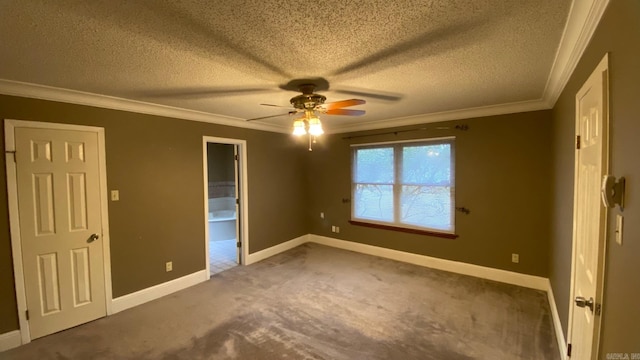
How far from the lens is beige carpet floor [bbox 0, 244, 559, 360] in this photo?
7.68 ft

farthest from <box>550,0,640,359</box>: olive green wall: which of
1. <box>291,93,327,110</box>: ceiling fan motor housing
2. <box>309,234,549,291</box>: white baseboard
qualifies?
<box>309,234,549,291</box>: white baseboard

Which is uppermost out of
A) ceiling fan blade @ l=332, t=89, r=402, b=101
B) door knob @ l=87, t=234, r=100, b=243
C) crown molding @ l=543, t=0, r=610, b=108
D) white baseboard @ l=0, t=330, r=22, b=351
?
ceiling fan blade @ l=332, t=89, r=402, b=101

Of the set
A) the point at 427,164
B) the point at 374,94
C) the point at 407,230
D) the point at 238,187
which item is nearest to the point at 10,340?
the point at 238,187

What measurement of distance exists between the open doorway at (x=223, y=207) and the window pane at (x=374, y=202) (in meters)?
2.12

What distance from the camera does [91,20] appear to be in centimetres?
143

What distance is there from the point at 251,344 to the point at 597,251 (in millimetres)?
2543

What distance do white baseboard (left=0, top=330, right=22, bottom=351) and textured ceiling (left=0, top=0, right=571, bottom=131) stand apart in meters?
2.27

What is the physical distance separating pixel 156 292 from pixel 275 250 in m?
2.01

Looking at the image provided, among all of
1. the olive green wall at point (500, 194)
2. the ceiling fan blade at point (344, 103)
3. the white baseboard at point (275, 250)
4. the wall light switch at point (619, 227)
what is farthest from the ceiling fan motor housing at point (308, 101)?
the white baseboard at point (275, 250)

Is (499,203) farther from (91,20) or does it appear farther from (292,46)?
(91,20)

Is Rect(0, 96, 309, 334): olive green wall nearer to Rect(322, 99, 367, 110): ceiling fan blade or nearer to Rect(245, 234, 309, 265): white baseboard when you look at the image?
Rect(245, 234, 309, 265): white baseboard

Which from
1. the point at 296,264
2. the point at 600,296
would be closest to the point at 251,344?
the point at 296,264

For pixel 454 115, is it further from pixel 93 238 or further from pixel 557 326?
pixel 93 238

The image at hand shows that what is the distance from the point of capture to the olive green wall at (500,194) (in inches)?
133
